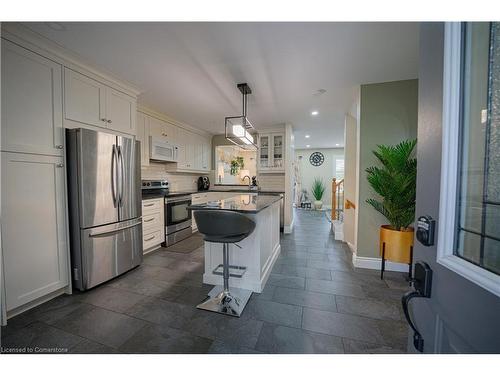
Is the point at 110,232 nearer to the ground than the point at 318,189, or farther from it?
nearer to the ground

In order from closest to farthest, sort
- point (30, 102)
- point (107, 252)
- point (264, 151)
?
point (30, 102)
point (107, 252)
point (264, 151)

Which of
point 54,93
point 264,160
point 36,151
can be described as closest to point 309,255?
point 264,160

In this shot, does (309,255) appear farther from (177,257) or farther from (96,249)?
(96,249)

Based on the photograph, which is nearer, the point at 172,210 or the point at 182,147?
the point at 172,210

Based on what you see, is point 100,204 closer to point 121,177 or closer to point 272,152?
point 121,177

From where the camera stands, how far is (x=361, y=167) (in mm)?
2719

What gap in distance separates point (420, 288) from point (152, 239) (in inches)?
137

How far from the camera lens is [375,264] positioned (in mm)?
2705

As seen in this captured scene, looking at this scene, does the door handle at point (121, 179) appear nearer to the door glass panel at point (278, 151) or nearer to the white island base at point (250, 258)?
the white island base at point (250, 258)

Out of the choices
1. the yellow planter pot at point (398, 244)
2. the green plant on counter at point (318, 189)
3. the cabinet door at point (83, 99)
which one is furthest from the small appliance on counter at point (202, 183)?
the green plant on counter at point (318, 189)

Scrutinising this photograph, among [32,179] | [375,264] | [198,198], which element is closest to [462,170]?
[375,264]

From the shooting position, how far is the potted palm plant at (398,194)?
2.28 meters

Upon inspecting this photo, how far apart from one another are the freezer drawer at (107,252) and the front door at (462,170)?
272 cm

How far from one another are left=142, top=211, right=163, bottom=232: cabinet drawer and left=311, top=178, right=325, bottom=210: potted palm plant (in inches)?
241
